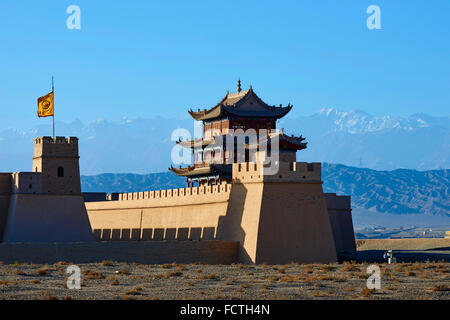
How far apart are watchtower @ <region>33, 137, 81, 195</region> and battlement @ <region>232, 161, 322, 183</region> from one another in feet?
33.6

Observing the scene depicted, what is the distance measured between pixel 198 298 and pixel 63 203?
23.3 m

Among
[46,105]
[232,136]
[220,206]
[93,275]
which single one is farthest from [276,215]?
[232,136]

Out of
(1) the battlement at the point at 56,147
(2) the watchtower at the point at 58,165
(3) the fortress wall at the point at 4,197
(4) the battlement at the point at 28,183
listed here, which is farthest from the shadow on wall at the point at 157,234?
(3) the fortress wall at the point at 4,197

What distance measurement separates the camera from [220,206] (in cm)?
5028

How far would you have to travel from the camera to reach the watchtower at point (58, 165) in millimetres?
50938

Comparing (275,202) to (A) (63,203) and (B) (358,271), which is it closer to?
(B) (358,271)

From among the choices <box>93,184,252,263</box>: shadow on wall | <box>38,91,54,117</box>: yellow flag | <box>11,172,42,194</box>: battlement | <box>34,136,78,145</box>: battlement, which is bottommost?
<box>93,184,252,263</box>: shadow on wall

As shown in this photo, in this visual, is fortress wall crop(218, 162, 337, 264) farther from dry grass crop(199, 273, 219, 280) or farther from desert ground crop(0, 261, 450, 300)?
dry grass crop(199, 273, 219, 280)

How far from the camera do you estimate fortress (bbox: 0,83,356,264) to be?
149ft

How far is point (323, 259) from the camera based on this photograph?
4588 cm

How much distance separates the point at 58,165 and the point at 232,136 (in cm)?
1774

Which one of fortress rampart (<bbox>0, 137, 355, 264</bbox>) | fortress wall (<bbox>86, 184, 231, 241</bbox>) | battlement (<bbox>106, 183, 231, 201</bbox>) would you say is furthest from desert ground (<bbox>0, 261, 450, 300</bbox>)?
fortress wall (<bbox>86, 184, 231, 241</bbox>)

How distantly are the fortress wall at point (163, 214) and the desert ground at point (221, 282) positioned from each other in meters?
8.12

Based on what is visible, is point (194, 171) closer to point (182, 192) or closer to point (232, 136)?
point (232, 136)
